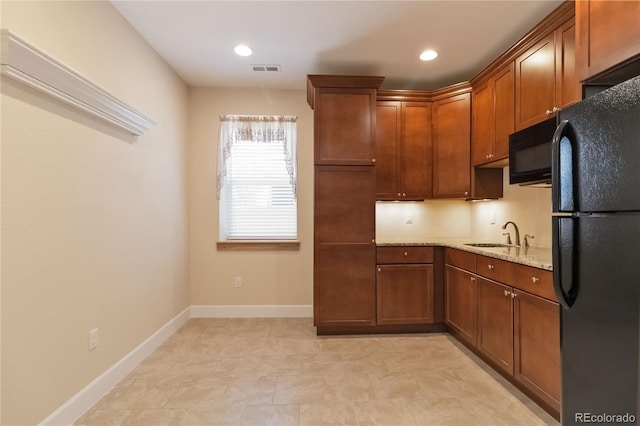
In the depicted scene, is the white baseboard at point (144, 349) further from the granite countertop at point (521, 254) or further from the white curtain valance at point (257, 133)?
the granite countertop at point (521, 254)

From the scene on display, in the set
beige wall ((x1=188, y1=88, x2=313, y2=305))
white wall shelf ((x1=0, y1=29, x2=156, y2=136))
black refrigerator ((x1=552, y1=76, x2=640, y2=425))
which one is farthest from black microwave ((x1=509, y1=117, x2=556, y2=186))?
white wall shelf ((x1=0, y1=29, x2=156, y2=136))

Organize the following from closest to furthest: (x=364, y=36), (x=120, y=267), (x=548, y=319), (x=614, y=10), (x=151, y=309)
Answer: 1. (x=614, y=10)
2. (x=548, y=319)
3. (x=120, y=267)
4. (x=364, y=36)
5. (x=151, y=309)

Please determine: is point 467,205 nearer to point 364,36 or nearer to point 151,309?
point 364,36

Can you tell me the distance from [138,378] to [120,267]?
83cm

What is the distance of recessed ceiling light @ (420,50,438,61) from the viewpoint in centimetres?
283

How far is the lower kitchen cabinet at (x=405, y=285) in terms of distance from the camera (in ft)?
10.1

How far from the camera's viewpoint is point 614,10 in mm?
1438

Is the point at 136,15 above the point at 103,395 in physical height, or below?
above

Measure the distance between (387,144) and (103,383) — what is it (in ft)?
10.3

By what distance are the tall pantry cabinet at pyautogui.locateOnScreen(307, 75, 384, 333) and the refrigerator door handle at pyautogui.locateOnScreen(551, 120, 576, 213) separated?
180 cm

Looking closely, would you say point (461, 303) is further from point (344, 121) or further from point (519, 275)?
point (344, 121)

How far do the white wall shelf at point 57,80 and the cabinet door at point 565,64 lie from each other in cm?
294

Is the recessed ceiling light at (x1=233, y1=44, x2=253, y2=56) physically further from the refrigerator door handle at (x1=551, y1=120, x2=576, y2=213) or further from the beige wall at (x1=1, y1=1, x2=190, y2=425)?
the refrigerator door handle at (x1=551, y1=120, x2=576, y2=213)

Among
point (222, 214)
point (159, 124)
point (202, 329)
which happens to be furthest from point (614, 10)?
point (202, 329)
